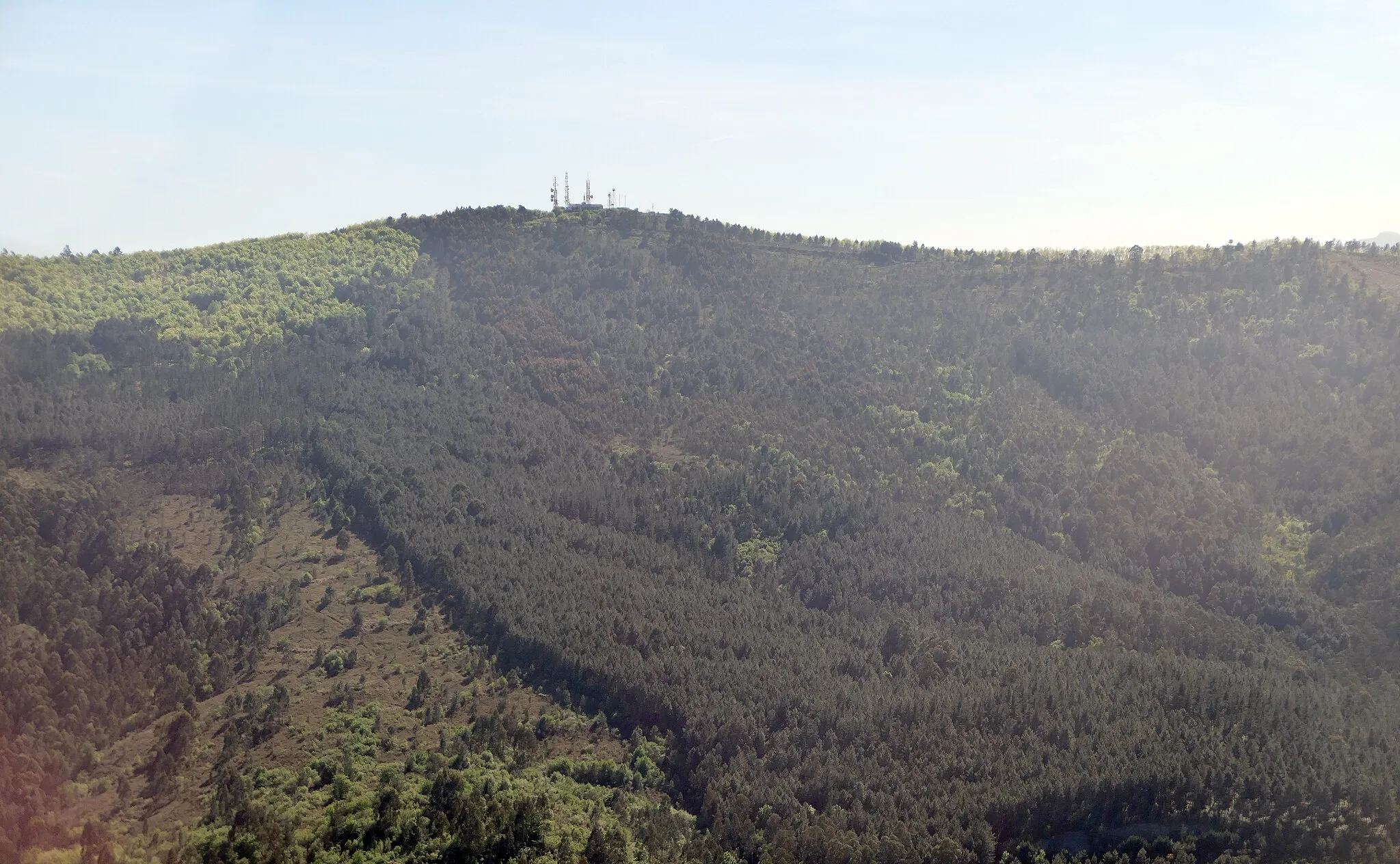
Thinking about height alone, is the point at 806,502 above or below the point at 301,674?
above

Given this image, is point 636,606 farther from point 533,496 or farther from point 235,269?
point 235,269

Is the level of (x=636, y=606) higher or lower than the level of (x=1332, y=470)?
lower

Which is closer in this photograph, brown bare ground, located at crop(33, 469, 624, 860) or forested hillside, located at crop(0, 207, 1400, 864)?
brown bare ground, located at crop(33, 469, 624, 860)

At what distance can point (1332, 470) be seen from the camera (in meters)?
113

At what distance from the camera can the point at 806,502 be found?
111062 millimetres

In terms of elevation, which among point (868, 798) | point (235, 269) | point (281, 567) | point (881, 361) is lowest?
point (868, 798)

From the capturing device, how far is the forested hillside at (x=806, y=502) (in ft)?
217

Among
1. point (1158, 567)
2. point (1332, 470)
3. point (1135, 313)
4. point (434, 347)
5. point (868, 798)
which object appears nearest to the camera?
point (868, 798)

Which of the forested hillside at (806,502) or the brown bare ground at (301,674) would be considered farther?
the forested hillside at (806,502)

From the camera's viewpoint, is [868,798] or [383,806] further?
[868,798]

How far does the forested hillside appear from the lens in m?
66.2

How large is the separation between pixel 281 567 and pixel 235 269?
241ft

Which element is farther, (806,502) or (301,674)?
(806,502)

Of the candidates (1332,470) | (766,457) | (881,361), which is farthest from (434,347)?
(1332,470)
